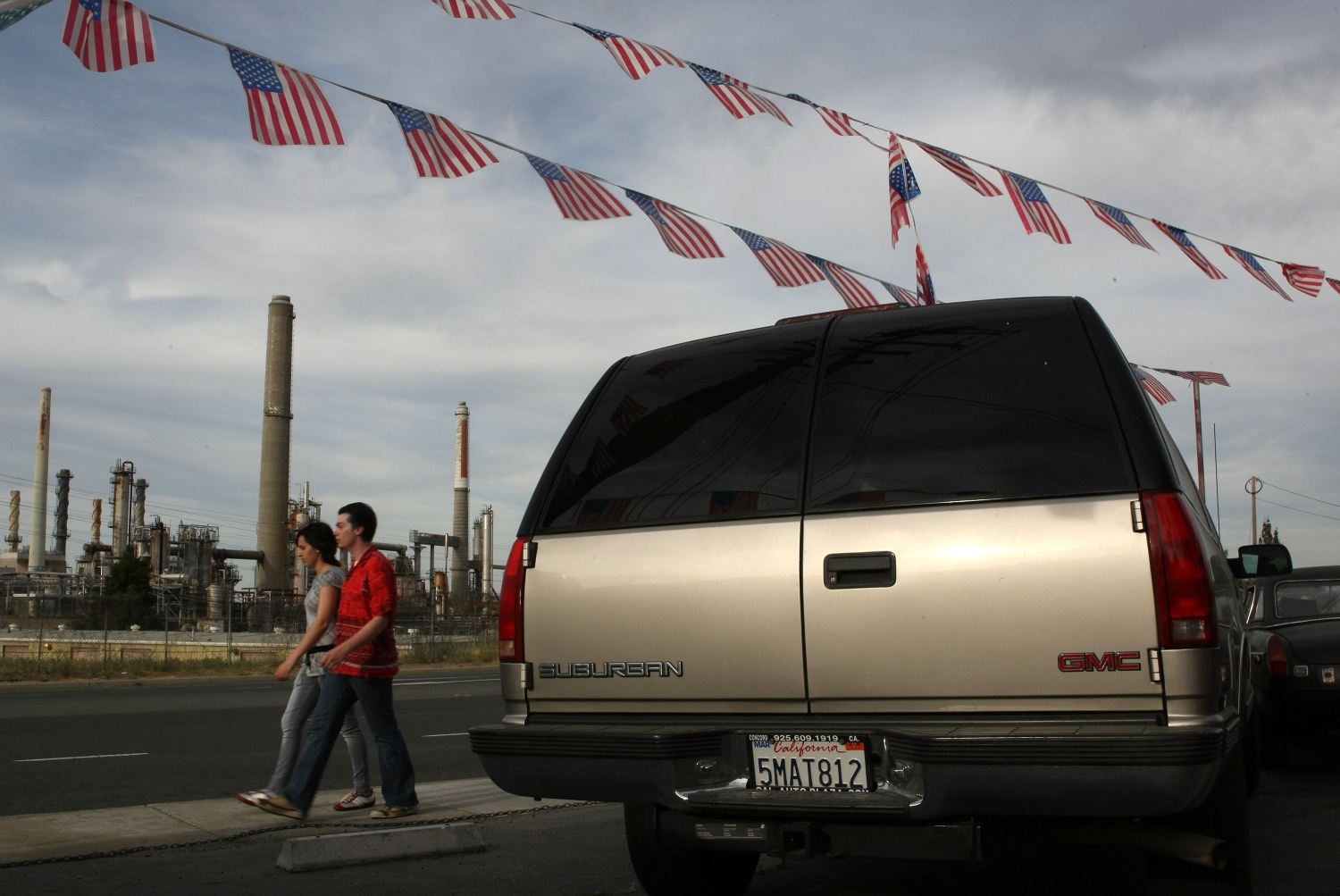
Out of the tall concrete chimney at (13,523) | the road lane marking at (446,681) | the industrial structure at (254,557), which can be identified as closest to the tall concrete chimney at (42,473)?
the industrial structure at (254,557)

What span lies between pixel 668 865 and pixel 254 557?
72286 mm

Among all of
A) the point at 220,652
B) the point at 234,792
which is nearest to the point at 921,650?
the point at 234,792

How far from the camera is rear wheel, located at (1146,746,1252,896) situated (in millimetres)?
3498

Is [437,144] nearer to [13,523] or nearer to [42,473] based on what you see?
[42,473]

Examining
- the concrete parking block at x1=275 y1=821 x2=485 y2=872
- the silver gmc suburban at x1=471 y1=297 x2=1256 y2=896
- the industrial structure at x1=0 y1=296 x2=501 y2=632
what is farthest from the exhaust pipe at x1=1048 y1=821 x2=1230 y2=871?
the industrial structure at x1=0 y1=296 x2=501 y2=632

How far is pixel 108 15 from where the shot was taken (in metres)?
7.95

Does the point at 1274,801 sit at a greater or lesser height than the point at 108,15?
lesser

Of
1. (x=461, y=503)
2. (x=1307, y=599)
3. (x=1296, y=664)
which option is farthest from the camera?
(x=461, y=503)

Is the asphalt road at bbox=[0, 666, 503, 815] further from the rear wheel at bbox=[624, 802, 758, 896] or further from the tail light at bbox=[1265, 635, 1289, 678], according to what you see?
the tail light at bbox=[1265, 635, 1289, 678]

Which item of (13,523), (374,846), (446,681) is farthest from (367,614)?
(13,523)

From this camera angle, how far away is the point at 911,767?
3.27m

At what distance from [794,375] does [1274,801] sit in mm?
5208

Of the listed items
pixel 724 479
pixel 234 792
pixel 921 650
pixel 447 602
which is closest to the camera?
pixel 921 650

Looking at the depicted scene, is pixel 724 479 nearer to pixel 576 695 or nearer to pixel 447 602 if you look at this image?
pixel 576 695
